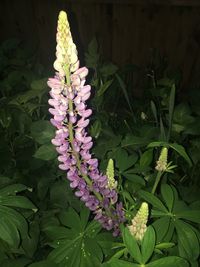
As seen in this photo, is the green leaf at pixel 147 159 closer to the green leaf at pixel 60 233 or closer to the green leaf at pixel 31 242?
the green leaf at pixel 60 233

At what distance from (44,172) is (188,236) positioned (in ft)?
2.54

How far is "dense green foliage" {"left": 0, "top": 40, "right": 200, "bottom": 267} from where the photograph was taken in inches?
38.4

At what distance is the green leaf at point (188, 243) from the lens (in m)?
0.96

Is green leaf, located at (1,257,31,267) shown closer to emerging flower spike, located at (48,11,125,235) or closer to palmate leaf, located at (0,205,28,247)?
palmate leaf, located at (0,205,28,247)

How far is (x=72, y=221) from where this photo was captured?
1.14 meters

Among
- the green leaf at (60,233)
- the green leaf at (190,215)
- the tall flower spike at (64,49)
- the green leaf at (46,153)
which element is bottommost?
the green leaf at (60,233)

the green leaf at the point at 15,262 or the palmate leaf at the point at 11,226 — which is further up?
the palmate leaf at the point at 11,226

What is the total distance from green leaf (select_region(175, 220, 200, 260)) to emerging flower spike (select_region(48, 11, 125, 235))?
206 mm

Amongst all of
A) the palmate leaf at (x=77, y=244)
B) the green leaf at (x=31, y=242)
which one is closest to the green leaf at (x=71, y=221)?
the palmate leaf at (x=77, y=244)

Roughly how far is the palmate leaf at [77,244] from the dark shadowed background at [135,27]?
180cm

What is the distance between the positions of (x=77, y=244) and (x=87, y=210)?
0.14m

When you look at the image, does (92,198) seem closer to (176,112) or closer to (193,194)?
(193,194)

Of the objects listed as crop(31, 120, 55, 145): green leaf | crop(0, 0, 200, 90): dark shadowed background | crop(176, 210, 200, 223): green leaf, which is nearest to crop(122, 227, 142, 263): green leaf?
crop(176, 210, 200, 223): green leaf

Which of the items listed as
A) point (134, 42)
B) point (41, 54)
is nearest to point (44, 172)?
point (134, 42)
